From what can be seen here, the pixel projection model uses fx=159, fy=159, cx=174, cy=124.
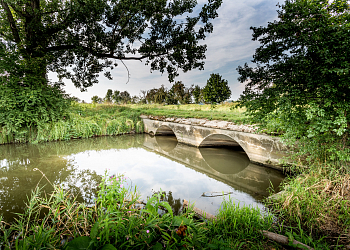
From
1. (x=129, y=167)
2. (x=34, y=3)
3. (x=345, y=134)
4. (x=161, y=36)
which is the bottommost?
(x=129, y=167)

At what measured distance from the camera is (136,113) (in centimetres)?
1395

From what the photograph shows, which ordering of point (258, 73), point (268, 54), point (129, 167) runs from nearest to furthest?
point (268, 54)
point (258, 73)
point (129, 167)

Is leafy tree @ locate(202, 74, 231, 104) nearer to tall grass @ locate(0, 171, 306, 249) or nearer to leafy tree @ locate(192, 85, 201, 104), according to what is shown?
leafy tree @ locate(192, 85, 201, 104)

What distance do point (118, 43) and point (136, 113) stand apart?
699 cm

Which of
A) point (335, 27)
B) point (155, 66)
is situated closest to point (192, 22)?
point (155, 66)

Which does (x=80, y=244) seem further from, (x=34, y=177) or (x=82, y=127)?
(x=82, y=127)

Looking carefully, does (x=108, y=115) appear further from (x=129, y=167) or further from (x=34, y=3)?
(x=129, y=167)

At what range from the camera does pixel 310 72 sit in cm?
300

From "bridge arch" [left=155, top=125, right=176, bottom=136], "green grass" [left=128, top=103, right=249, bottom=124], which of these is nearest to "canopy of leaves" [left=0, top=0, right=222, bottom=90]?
"green grass" [left=128, top=103, right=249, bottom=124]

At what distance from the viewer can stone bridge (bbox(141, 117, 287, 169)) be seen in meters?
5.41

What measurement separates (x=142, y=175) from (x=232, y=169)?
10.7 feet

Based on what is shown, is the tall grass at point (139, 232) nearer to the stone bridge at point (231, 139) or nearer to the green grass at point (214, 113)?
the green grass at point (214, 113)

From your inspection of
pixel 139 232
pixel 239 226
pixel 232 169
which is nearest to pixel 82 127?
pixel 232 169

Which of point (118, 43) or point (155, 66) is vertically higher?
point (118, 43)
